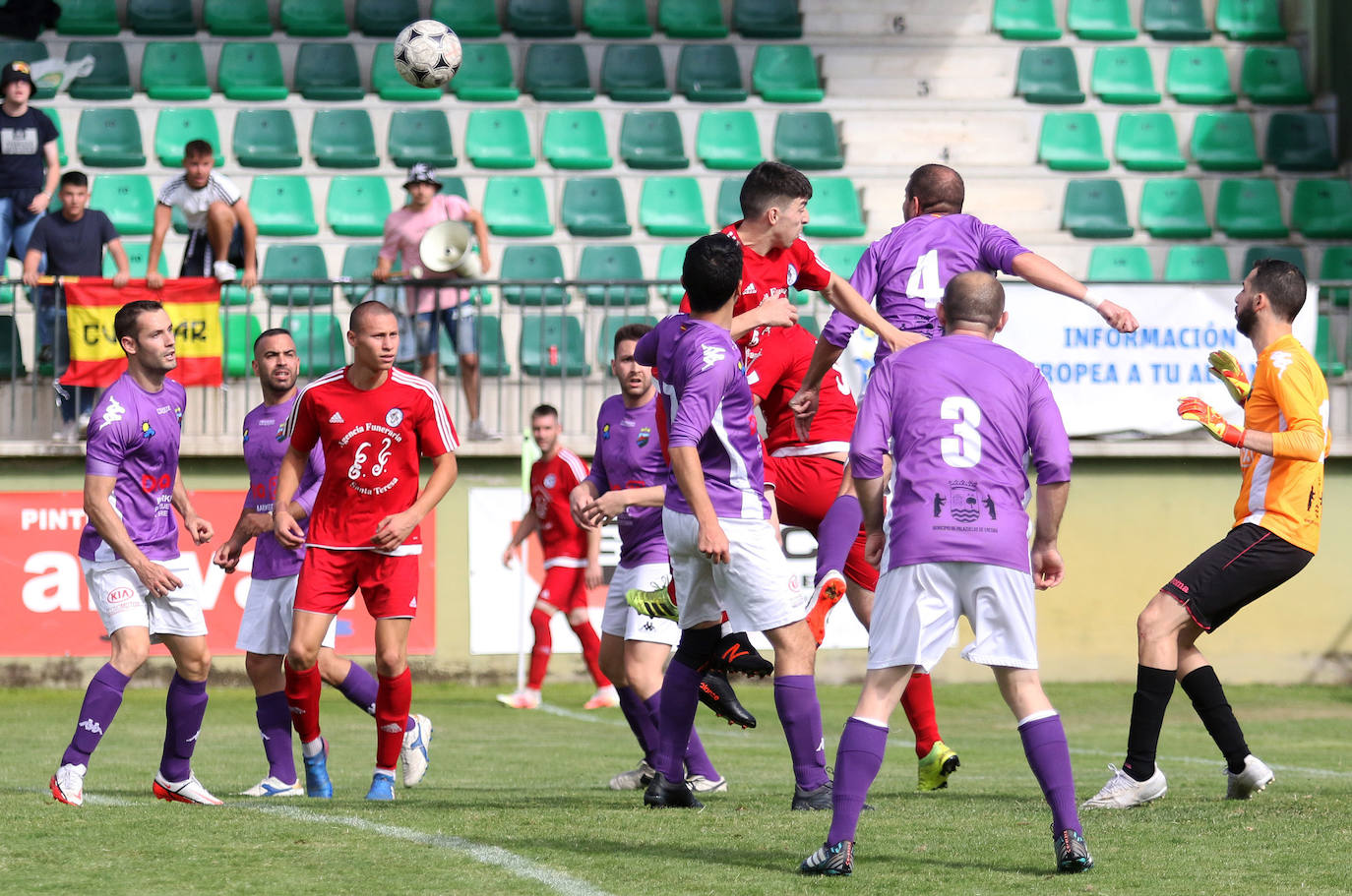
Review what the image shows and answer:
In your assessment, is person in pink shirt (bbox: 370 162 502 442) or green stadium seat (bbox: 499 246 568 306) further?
green stadium seat (bbox: 499 246 568 306)

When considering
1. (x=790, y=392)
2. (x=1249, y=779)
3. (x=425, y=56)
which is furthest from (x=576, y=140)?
(x=1249, y=779)

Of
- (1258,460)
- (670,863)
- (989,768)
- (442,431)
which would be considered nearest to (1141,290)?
(989,768)

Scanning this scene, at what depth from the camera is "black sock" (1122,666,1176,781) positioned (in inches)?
274

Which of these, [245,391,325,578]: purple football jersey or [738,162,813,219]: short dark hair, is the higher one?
[738,162,813,219]: short dark hair

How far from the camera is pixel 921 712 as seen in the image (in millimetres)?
7555

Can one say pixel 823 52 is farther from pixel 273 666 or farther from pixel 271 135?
pixel 273 666

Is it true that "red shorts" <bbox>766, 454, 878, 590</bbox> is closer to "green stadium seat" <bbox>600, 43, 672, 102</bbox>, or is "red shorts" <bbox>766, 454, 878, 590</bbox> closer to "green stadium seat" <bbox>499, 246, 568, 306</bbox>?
"green stadium seat" <bbox>499, 246, 568, 306</bbox>

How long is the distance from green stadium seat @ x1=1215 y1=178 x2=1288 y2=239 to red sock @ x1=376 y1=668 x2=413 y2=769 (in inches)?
527

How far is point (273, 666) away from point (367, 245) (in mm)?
9081

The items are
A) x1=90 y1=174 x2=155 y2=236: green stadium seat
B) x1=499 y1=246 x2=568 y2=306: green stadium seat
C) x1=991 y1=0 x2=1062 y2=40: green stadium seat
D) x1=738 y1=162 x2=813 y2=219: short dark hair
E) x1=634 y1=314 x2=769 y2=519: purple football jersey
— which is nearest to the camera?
x1=634 y1=314 x2=769 y2=519: purple football jersey

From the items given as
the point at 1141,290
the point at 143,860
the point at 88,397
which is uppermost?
the point at 1141,290

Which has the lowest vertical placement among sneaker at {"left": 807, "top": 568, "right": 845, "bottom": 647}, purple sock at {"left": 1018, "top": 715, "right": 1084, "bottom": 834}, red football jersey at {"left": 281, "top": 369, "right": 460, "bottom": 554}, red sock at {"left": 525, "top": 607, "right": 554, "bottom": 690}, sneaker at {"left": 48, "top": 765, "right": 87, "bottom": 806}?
red sock at {"left": 525, "top": 607, "right": 554, "bottom": 690}

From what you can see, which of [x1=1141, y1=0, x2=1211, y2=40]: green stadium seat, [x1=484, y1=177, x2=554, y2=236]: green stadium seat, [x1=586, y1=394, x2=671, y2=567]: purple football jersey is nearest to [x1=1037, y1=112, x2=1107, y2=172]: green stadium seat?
[x1=1141, y1=0, x2=1211, y2=40]: green stadium seat

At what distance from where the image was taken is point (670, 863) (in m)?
5.35
